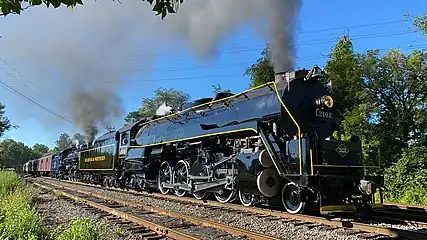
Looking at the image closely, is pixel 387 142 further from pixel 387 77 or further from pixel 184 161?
pixel 184 161

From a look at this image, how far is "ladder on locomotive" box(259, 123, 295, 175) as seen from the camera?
8352mm

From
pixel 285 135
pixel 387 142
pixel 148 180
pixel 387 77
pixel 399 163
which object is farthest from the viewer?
pixel 387 77

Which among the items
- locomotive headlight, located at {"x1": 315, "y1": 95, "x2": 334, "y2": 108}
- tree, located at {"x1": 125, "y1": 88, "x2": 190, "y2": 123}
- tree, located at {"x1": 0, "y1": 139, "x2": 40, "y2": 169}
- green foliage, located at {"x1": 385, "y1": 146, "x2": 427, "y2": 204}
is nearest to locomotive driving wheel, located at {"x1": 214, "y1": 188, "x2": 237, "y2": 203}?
locomotive headlight, located at {"x1": 315, "y1": 95, "x2": 334, "y2": 108}

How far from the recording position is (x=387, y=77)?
1845 cm

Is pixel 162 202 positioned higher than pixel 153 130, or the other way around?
pixel 153 130

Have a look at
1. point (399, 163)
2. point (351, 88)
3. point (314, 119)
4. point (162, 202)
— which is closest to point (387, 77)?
point (351, 88)

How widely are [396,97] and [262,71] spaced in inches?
316

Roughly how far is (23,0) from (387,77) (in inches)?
726

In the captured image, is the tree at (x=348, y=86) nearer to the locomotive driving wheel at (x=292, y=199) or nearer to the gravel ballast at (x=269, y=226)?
the locomotive driving wheel at (x=292, y=199)

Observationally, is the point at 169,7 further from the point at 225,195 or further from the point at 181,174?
the point at 181,174

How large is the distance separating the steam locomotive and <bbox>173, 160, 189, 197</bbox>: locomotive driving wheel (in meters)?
0.03

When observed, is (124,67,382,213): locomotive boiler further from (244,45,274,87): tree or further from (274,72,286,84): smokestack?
(244,45,274,87): tree

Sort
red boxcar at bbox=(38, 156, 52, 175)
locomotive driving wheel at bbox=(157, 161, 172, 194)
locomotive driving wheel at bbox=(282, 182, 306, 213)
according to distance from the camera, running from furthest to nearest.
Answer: red boxcar at bbox=(38, 156, 52, 175), locomotive driving wheel at bbox=(157, 161, 172, 194), locomotive driving wheel at bbox=(282, 182, 306, 213)

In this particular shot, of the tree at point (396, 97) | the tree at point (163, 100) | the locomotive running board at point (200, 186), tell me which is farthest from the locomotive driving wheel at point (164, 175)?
the tree at point (163, 100)
